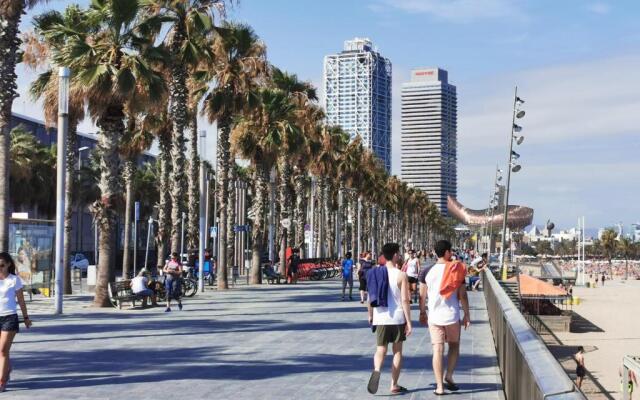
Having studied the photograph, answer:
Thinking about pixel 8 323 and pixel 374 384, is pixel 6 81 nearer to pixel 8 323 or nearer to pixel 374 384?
pixel 8 323

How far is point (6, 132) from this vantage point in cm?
1811

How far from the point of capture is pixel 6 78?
1819cm

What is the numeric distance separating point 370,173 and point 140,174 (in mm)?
21388

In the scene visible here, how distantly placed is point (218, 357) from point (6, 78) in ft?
30.7

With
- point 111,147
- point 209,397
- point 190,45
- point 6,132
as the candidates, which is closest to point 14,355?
point 209,397

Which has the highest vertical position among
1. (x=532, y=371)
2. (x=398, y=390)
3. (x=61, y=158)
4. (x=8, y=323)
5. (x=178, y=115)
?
(x=178, y=115)

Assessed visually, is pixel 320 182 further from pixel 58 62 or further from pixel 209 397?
pixel 209 397

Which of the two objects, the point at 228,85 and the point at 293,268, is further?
the point at 293,268

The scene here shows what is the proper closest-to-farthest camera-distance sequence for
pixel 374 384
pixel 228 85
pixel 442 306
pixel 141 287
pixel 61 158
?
pixel 374 384
pixel 442 306
pixel 61 158
pixel 141 287
pixel 228 85

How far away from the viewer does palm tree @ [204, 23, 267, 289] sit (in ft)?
103

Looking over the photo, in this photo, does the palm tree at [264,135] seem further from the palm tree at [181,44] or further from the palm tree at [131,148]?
the palm tree at [181,44]

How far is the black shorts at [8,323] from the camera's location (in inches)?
367

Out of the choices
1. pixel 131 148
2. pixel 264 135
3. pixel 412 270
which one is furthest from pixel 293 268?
pixel 412 270

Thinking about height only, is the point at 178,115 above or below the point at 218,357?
above
